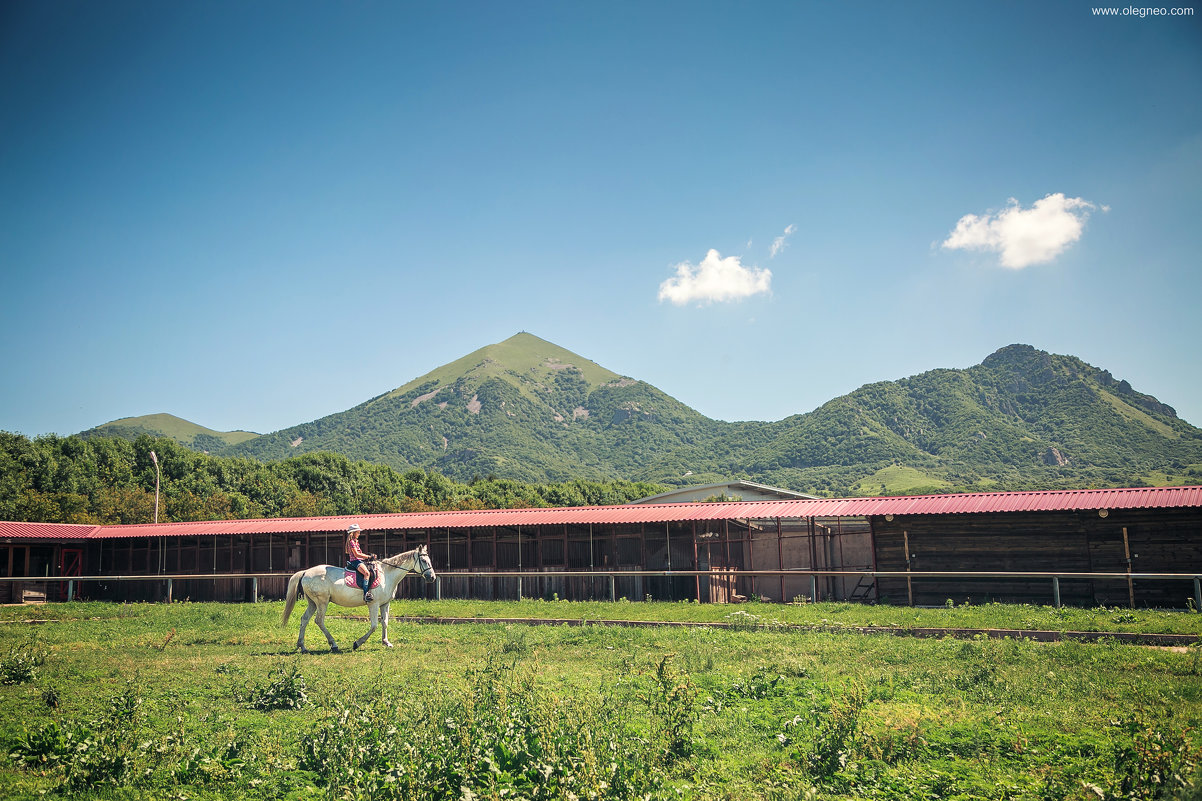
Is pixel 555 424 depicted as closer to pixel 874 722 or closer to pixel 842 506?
pixel 842 506

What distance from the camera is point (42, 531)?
1321 inches

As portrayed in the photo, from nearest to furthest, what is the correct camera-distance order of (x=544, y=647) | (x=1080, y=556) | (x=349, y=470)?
(x=544, y=647), (x=1080, y=556), (x=349, y=470)

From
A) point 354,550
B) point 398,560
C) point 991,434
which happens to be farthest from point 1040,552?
point 991,434

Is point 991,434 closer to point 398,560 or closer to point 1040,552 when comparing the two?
point 1040,552

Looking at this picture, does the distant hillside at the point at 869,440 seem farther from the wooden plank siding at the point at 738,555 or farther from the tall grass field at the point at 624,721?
the tall grass field at the point at 624,721

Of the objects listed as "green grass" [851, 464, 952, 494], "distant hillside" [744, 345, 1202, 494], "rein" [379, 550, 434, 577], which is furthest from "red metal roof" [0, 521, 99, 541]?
"distant hillside" [744, 345, 1202, 494]

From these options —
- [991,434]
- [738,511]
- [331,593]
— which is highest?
[991,434]

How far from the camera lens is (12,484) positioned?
1970 inches

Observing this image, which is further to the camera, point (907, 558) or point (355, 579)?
point (907, 558)

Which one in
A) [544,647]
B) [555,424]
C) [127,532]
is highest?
[555,424]

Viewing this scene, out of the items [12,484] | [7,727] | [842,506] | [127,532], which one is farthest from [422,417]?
[7,727]

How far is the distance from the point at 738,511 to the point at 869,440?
115 m

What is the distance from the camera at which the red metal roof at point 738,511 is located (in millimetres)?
22859

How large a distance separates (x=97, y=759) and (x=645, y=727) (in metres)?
5.75
